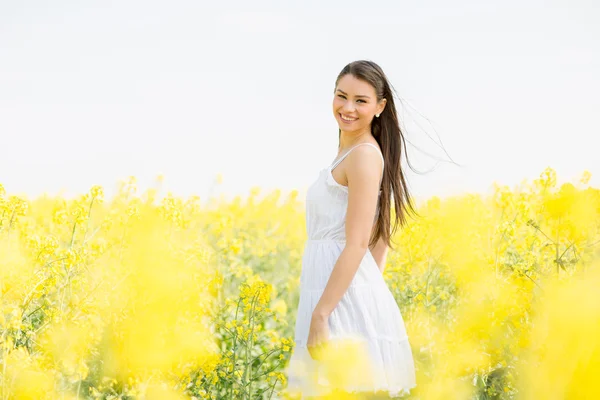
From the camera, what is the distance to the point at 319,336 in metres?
2.14

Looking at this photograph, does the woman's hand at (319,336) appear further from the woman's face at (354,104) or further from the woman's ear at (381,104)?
the woman's ear at (381,104)

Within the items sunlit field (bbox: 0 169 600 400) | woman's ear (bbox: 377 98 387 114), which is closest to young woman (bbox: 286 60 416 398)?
woman's ear (bbox: 377 98 387 114)

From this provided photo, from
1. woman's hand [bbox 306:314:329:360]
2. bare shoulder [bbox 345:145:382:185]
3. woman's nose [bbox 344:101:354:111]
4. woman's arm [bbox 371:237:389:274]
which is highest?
woman's nose [bbox 344:101:354:111]

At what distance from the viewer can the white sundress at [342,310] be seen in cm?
222

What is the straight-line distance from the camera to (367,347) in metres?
2.21

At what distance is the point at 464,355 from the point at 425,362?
392 millimetres

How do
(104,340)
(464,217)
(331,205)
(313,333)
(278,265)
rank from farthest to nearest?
(278,265) → (464,217) → (104,340) → (331,205) → (313,333)

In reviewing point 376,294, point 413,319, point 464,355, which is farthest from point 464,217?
point 376,294

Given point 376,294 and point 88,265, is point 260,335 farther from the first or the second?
point 376,294

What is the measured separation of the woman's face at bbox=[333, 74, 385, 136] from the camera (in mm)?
2365

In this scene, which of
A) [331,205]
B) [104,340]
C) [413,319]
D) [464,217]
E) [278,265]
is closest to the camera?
[331,205]

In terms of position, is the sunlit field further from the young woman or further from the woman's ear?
the woman's ear

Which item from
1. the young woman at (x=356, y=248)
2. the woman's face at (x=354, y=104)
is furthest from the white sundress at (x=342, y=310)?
the woman's face at (x=354, y=104)

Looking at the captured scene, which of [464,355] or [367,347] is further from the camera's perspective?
[464,355]
